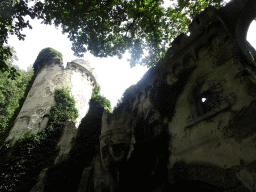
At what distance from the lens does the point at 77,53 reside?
8.21 metres

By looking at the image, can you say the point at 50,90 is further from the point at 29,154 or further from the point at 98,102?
the point at 29,154

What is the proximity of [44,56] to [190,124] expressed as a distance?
16230 mm

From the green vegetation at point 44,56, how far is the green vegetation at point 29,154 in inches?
254

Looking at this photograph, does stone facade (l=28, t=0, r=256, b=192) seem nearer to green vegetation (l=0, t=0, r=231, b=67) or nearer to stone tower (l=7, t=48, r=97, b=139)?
green vegetation (l=0, t=0, r=231, b=67)

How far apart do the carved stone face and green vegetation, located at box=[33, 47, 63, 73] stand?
12836 millimetres

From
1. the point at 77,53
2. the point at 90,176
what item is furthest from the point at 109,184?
the point at 77,53

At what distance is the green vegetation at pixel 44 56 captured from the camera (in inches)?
622

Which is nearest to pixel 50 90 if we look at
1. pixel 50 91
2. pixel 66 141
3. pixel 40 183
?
pixel 50 91

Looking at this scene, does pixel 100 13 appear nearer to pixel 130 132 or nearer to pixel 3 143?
pixel 130 132

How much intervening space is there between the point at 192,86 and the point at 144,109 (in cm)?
214

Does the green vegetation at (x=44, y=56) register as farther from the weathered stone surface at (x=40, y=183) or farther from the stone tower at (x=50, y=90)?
the weathered stone surface at (x=40, y=183)

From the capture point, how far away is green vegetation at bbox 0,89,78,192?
8.17 m

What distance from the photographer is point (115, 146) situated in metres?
5.92

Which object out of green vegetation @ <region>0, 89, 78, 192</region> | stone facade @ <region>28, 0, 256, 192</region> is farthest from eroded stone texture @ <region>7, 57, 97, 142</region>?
stone facade @ <region>28, 0, 256, 192</region>
